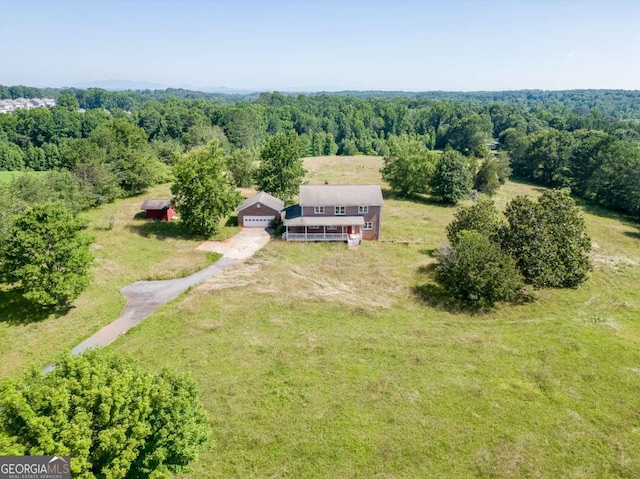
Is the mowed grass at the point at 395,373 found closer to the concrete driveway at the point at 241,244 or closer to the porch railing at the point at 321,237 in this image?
the concrete driveway at the point at 241,244

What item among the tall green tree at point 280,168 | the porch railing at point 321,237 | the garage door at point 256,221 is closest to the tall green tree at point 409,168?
the tall green tree at point 280,168

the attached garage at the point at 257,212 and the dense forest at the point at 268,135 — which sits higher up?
the dense forest at the point at 268,135

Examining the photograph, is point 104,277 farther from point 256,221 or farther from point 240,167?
point 240,167

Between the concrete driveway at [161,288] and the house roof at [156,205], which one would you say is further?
the house roof at [156,205]

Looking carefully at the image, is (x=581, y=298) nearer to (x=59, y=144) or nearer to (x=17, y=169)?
(x=17, y=169)

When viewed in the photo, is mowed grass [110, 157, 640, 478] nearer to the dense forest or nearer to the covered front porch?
the covered front porch
